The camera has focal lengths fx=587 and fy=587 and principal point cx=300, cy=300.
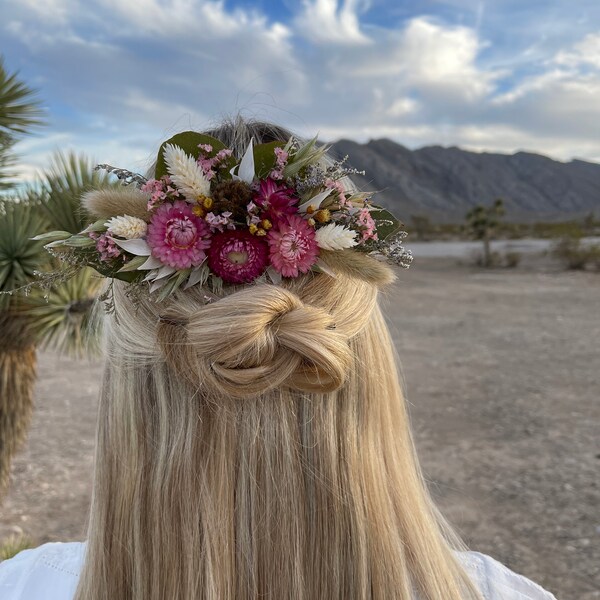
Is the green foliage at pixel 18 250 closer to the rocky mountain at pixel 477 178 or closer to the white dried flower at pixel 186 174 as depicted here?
the white dried flower at pixel 186 174

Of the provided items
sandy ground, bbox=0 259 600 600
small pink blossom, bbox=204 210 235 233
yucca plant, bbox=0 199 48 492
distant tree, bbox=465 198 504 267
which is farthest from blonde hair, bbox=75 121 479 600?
distant tree, bbox=465 198 504 267

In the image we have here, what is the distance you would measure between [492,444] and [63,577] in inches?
181

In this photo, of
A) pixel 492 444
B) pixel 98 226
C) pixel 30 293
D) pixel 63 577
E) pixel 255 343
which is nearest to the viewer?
pixel 255 343

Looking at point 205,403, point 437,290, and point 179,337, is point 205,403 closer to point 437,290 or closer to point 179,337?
point 179,337

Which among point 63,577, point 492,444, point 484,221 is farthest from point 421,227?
point 63,577

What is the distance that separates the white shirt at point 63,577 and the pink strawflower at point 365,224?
0.72 metres

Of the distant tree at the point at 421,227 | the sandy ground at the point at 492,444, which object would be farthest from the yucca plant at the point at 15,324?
the distant tree at the point at 421,227

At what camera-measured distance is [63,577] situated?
1.20 m

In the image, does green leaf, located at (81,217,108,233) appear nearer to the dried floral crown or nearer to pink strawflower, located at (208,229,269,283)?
the dried floral crown

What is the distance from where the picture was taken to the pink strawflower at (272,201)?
95 cm

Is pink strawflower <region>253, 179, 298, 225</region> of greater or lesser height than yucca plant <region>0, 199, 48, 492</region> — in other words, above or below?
above

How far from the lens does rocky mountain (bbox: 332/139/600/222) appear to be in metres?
136

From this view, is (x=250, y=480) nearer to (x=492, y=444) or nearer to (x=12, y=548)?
(x=12, y=548)

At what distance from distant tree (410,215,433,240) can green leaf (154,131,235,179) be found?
2364 inches
